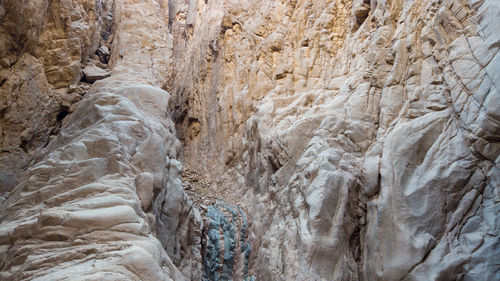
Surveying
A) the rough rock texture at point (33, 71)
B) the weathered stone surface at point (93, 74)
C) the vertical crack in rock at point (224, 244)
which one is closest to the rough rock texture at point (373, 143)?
the vertical crack in rock at point (224, 244)

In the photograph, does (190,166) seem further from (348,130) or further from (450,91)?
(450,91)

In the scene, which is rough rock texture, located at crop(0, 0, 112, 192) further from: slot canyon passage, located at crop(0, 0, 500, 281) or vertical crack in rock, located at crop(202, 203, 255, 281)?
vertical crack in rock, located at crop(202, 203, 255, 281)

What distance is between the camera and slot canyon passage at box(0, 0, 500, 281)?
972cm

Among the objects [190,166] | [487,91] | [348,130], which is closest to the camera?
[487,91]

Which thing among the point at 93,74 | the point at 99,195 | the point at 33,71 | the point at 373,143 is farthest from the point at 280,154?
the point at 93,74

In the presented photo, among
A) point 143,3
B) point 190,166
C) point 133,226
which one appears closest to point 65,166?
point 133,226

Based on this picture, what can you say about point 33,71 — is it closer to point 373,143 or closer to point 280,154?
point 280,154

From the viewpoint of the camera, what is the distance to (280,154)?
16891 millimetres

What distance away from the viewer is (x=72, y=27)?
18.5 meters

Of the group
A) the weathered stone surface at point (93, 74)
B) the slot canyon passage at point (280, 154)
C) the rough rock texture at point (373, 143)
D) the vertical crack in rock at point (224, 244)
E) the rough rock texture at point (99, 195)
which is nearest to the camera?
the rough rock texture at point (99, 195)

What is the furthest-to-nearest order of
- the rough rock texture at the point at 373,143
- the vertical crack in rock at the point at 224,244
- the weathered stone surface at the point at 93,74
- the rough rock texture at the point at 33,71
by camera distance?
the weathered stone surface at the point at 93,74
the vertical crack in rock at the point at 224,244
the rough rock texture at the point at 33,71
the rough rock texture at the point at 373,143

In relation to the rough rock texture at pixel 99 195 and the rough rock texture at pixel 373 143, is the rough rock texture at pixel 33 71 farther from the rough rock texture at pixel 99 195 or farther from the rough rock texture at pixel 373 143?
the rough rock texture at pixel 373 143

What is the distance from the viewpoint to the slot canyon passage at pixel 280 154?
383 inches

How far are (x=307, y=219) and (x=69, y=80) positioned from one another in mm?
13852
